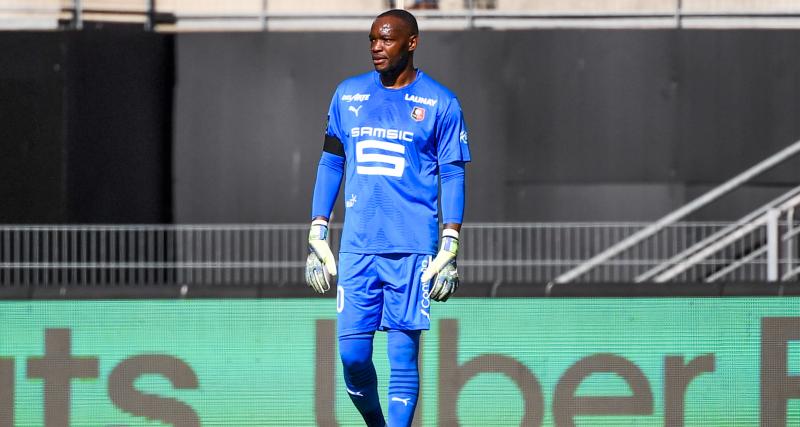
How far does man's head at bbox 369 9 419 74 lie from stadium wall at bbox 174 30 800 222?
10.3m

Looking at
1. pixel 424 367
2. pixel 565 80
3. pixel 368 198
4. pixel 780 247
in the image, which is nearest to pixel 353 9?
pixel 565 80

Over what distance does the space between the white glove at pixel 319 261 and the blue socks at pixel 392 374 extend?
0.90 ft

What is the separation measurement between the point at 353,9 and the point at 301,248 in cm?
331

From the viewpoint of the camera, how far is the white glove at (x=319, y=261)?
240 inches

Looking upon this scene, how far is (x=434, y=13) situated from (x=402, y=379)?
35.4ft

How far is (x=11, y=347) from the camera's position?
750 centimetres

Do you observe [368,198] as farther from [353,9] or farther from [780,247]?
[353,9]

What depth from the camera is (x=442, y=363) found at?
7.50m

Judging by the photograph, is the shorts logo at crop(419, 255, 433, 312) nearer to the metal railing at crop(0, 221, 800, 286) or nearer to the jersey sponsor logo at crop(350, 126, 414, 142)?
the jersey sponsor logo at crop(350, 126, 414, 142)

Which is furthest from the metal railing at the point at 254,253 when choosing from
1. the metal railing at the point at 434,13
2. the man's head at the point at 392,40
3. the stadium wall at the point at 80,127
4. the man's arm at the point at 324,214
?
the man's head at the point at 392,40

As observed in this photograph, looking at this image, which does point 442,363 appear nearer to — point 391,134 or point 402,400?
point 402,400

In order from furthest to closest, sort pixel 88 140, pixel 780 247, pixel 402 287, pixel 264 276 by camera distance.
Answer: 1. pixel 88 140
2. pixel 264 276
3. pixel 780 247
4. pixel 402 287

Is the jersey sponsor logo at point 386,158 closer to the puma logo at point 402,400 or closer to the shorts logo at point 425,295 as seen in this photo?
the shorts logo at point 425,295

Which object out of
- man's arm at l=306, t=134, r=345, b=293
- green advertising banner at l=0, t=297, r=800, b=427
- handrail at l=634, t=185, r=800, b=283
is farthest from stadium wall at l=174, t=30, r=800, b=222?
man's arm at l=306, t=134, r=345, b=293
